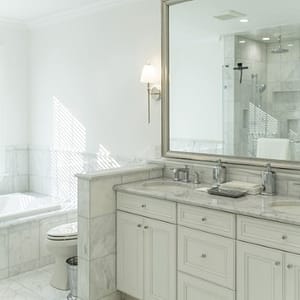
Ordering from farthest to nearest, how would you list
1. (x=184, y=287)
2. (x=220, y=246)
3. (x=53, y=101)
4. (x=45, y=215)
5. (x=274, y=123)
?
1. (x=53, y=101)
2. (x=45, y=215)
3. (x=274, y=123)
4. (x=184, y=287)
5. (x=220, y=246)

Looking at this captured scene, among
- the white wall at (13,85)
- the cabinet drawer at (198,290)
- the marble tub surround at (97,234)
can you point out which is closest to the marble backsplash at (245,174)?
the marble tub surround at (97,234)

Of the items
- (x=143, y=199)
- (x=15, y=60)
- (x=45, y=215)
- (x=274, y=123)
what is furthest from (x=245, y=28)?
(x=15, y=60)

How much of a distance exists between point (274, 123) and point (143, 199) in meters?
1.09

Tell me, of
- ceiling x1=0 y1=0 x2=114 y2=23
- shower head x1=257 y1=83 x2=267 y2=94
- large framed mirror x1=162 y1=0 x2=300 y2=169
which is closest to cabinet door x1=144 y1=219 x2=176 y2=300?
A: large framed mirror x1=162 y1=0 x2=300 y2=169

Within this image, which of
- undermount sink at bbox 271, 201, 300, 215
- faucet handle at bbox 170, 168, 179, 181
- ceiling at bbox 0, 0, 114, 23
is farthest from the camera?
ceiling at bbox 0, 0, 114, 23

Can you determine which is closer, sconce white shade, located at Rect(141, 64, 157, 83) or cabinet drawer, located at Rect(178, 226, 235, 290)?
cabinet drawer, located at Rect(178, 226, 235, 290)

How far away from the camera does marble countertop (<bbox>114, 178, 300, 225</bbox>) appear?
7.58 ft

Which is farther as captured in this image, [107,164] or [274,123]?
[107,164]

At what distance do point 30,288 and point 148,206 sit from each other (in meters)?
1.38

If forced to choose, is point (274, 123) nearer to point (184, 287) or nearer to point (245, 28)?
point (245, 28)

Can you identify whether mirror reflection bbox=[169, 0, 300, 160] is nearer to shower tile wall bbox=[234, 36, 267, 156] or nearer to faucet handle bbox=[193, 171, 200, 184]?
shower tile wall bbox=[234, 36, 267, 156]

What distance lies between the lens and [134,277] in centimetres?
306

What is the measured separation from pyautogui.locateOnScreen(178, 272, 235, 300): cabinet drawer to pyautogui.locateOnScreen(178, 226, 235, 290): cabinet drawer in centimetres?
4

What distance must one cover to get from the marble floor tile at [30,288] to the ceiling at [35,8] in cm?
269
